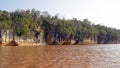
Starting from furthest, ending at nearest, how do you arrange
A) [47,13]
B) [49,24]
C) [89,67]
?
[47,13] < [49,24] < [89,67]

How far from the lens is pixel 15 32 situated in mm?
86438

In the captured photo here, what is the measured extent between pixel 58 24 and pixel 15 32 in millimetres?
24973

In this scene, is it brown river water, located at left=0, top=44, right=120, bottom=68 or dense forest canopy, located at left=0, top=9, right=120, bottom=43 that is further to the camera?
dense forest canopy, located at left=0, top=9, right=120, bottom=43

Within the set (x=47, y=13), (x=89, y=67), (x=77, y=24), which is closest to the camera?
(x=89, y=67)

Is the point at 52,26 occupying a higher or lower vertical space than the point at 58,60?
higher

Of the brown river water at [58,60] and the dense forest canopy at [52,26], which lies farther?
the dense forest canopy at [52,26]

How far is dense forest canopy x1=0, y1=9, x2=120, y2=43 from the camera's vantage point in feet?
285

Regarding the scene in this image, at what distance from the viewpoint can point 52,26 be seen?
103312mm

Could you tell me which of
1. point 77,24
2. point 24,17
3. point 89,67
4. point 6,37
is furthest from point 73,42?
point 89,67

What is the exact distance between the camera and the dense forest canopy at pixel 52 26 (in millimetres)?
86919

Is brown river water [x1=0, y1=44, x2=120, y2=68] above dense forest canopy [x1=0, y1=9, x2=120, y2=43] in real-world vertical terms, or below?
below

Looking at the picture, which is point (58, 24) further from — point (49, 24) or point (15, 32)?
point (15, 32)

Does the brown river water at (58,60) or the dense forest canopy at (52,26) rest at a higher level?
the dense forest canopy at (52,26)

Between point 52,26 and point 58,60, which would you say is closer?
point 58,60
